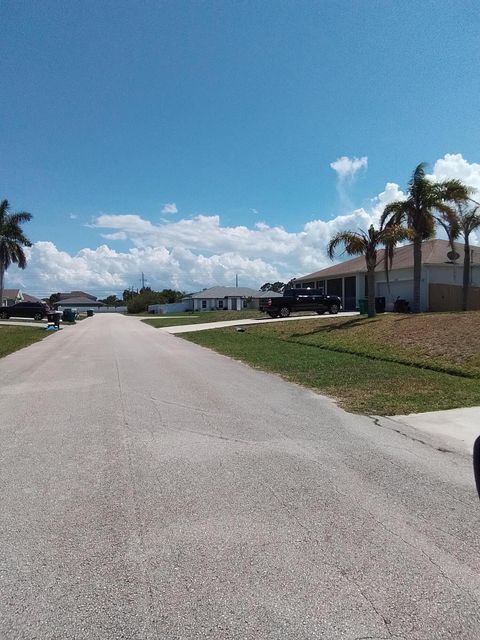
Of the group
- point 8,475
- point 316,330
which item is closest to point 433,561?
point 8,475

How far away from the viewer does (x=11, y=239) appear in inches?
2071

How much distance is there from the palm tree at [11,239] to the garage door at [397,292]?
1429 inches

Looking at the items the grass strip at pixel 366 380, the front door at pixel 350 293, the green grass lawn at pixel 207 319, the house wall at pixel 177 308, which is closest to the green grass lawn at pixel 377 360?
the grass strip at pixel 366 380

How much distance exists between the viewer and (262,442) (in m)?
6.39

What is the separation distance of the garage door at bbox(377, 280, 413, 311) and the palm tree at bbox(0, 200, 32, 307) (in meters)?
36.3

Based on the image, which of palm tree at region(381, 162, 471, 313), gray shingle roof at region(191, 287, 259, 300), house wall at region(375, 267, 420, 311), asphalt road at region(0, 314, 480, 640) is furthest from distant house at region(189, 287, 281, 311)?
asphalt road at region(0, 314, 480, 640)

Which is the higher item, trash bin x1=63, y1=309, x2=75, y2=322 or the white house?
the white house

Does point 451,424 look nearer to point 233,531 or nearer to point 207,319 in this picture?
point 233,531

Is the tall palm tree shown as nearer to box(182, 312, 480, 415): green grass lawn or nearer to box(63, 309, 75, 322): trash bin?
box(182, 312, 480, 415): green grass lawn

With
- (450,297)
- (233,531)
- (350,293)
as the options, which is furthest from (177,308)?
(233,531)

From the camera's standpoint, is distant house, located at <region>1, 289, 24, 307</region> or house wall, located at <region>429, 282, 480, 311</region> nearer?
house wall, located at <region>429, 282, 480, 311</region>

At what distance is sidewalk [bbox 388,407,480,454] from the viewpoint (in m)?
6.47

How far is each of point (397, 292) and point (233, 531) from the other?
32913mm

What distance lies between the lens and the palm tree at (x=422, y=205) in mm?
24125
